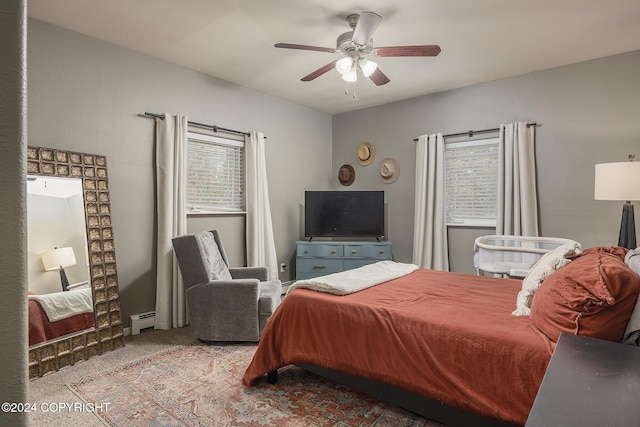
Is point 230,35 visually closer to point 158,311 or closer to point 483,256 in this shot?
point 158,311

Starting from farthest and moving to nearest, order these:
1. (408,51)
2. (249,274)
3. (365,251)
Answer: (365,251) < (249,274) < (408,51)

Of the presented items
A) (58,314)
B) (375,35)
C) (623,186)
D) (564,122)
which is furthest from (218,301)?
(564,122)

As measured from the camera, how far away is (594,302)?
142cm

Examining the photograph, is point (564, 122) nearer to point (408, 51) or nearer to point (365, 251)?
point (408, 51)

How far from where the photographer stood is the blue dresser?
15.8ft

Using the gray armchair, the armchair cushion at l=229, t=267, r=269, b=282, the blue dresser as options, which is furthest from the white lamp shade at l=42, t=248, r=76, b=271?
the blue dresser

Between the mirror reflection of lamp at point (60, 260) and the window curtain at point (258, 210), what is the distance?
1.91 metres

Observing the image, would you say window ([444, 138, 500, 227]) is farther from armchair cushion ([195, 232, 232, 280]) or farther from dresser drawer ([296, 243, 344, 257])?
armchair cushion ([195, 232, 232, 280])

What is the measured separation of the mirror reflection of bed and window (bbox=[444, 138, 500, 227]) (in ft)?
13.1

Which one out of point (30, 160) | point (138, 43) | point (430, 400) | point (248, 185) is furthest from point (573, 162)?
point (30, 160)

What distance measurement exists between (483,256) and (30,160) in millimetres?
4005

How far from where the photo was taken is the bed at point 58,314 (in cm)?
267

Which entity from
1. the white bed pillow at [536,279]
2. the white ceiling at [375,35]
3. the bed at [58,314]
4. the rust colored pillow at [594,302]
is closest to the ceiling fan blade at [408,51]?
the white ceiling at [375,35]

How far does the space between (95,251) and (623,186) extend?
442cm
